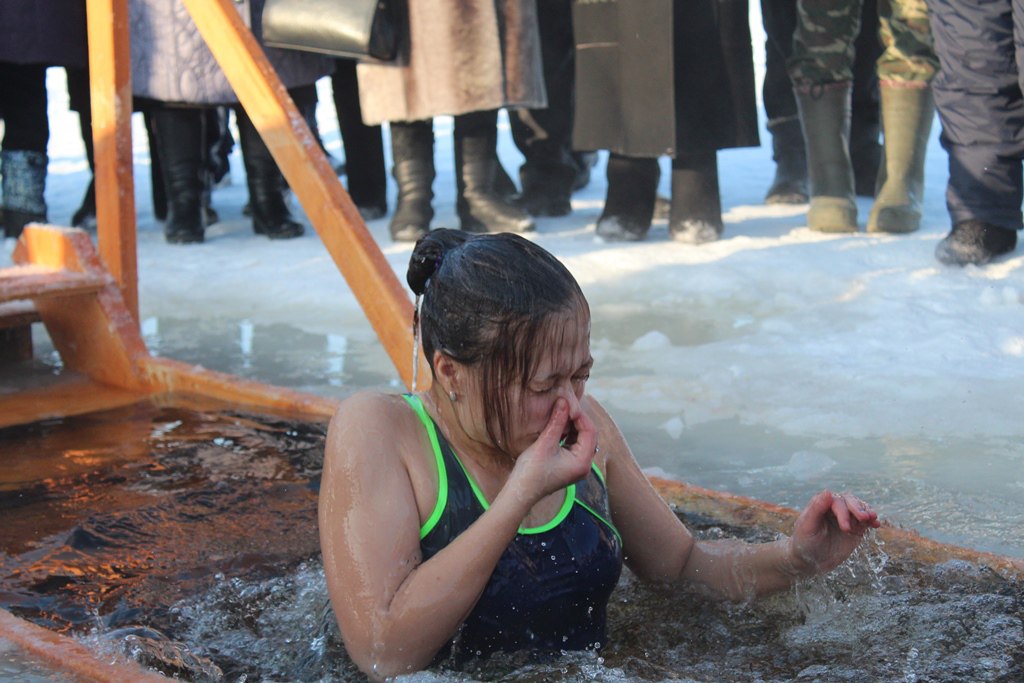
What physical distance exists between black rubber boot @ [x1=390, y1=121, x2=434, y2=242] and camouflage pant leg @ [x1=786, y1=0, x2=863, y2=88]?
165 centimetres

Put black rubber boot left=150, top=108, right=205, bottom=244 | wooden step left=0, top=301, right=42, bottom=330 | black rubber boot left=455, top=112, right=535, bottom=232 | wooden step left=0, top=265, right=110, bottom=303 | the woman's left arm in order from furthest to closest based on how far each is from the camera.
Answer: black rubber boot left=150, top=108, right=205, bottom=244, black rubber boot left=455, top=112, right=535, bottom=232, wooden step left=0, top=301, right=42, bottom=330, wooden step left=0, top=265, right=110, bottom=303, the woman's left arm

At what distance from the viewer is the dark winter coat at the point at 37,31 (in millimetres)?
5008

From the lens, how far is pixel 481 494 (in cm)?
183

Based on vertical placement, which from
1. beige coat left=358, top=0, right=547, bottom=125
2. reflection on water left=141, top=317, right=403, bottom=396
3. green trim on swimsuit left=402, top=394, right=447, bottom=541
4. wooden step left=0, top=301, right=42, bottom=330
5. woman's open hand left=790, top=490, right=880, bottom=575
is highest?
beige coat left=358, top=0, right=547, bottom=125

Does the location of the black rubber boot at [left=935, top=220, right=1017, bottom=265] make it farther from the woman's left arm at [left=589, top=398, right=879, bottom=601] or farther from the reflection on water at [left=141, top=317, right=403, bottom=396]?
the woman's left arm at [left=589, top=398, right=879, bottom=601]

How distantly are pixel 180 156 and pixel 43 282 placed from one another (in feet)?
7.54

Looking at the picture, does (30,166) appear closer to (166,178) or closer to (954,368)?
(166,178)

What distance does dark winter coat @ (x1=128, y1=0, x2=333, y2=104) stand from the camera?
5262mm

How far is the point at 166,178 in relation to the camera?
5680mm

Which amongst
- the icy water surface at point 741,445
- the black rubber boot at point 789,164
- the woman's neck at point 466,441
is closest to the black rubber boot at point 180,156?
the icy water surface at point 741,445

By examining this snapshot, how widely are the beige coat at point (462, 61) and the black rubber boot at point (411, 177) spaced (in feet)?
0.95

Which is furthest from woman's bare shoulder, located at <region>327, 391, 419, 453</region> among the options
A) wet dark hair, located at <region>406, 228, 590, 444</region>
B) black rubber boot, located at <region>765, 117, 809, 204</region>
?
black rubber boot, located at <region>765, 117, 809, 204</region>

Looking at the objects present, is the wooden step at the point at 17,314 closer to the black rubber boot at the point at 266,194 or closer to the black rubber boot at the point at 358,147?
the black rubber boot at the point at 266,194

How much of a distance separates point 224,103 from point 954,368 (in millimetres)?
3275
